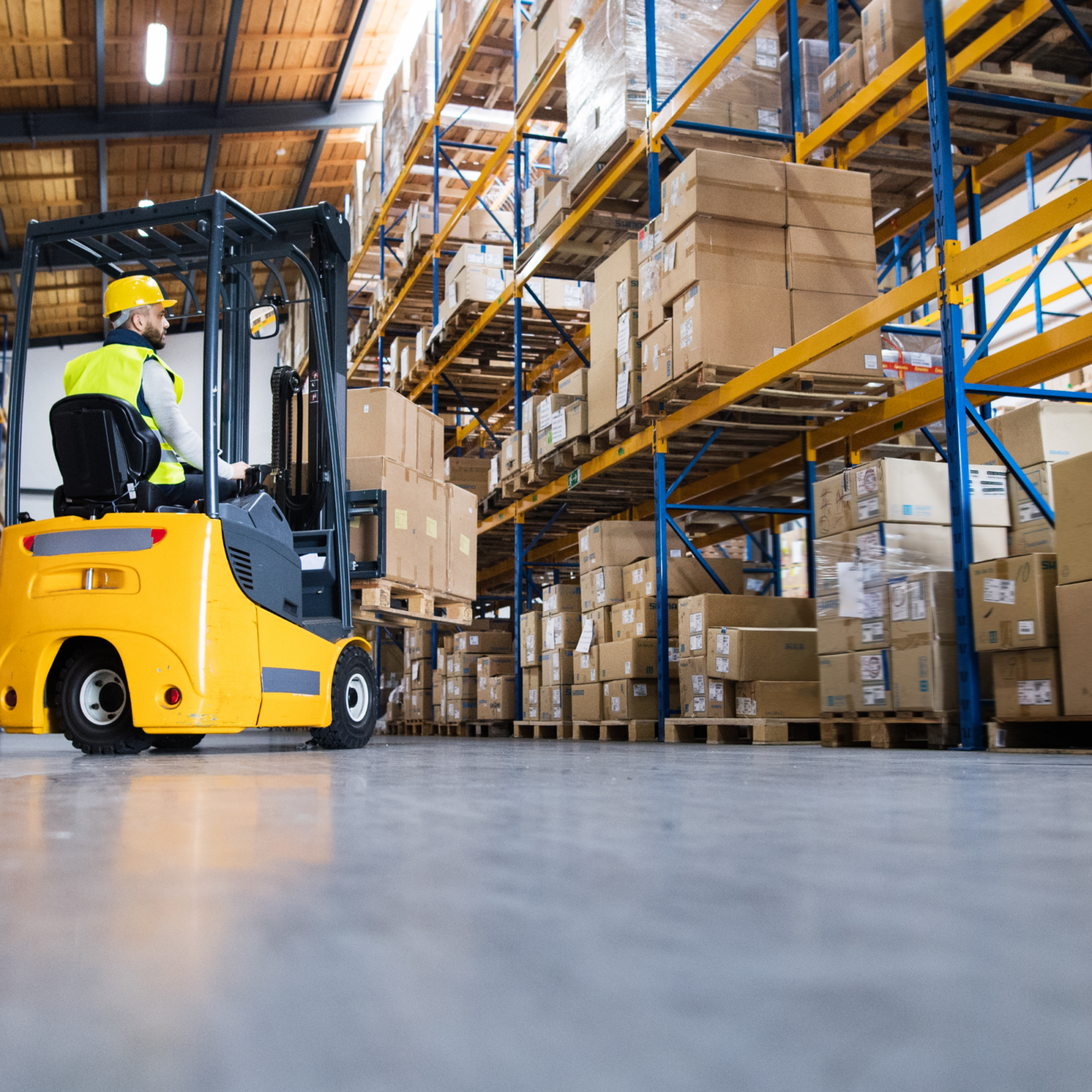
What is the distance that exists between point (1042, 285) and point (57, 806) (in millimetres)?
13668

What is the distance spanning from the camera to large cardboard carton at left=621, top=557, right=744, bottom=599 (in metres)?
7.48

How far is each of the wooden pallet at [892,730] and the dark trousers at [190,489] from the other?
10.3ft

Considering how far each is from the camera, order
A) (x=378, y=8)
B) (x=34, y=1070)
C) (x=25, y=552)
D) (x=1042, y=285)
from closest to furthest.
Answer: (x=34, y=1070), (x=25, y=552), (x=1042, y=285), (x=378, y=8)

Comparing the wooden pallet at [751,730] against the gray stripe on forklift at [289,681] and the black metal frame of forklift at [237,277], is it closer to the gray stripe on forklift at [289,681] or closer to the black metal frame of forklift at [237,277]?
the black metal frame of forklift at [237,277]

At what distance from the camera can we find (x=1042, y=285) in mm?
13203

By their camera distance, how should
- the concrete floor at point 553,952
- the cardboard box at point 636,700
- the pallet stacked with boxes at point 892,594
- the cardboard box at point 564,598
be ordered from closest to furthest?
the concrete floor at point 553,952 → the pallet stacked with boxes at point 892,594 → the cardboard box at point 636,700 → the cardboard box at point 564,598

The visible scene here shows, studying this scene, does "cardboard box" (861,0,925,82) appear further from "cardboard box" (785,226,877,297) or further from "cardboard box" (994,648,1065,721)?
"cardboard box" (994,648,1065,721)

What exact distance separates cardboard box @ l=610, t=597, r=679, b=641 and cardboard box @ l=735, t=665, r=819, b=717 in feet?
4.24

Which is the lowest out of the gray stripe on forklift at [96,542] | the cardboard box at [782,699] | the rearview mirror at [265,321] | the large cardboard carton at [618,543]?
the cardboard box at [782,699]

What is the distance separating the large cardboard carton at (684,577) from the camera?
748 centimetres

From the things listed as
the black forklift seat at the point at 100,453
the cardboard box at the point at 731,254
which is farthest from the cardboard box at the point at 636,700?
the black forklift seat at the point at 100,453

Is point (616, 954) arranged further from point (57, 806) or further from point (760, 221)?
point (760, 221)

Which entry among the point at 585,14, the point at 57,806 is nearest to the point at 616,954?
the point at 57,806

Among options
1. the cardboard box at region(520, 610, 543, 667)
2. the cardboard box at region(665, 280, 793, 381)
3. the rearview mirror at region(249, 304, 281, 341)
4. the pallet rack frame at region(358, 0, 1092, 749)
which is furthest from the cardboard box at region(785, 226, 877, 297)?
the cardboard box at region(520, 610, 543, 667)
